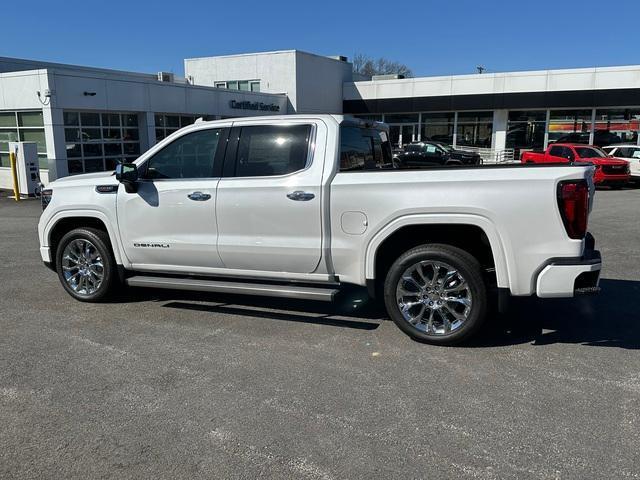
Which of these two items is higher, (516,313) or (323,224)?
(323,224)

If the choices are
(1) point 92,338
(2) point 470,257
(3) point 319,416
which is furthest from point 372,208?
(1) point 92,338

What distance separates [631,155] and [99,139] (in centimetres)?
2081

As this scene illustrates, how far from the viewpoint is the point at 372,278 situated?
4863 mm

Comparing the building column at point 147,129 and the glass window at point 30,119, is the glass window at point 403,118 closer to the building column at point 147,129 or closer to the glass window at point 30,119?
the building column at point 147,129

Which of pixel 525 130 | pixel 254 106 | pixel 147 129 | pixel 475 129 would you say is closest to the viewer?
pixel 147 129

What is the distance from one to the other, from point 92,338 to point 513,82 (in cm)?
3088

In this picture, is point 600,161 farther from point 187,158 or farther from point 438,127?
point 187,158

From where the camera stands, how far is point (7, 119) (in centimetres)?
2000

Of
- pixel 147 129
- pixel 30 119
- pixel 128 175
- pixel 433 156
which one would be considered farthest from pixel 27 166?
pixel 433 156

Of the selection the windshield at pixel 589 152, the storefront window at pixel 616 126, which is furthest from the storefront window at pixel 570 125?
the windshield at pixel 589 152

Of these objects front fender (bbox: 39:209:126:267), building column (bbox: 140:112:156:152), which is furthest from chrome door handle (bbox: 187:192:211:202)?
building column (bbox: 140:112:156:152)

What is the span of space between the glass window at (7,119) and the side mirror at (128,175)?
56.1 feet

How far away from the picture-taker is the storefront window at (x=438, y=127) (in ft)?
113

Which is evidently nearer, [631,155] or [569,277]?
[569,277]
